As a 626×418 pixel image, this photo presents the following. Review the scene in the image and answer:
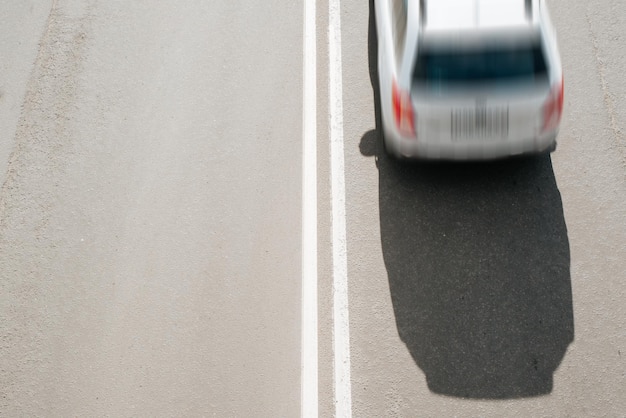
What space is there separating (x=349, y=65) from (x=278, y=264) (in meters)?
2.77

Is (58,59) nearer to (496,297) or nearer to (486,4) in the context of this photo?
(486,4)

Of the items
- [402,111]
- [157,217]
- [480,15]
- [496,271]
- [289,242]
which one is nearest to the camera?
[480,15]

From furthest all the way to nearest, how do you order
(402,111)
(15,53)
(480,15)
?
(15,53), (402,111), (480,15)

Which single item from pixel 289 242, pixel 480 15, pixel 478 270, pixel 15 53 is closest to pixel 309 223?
pixel 289 242

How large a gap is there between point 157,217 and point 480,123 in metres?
3.55

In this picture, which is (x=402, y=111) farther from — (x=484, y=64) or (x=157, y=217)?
(x=157, y=217)

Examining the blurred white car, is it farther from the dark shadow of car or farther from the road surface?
the road surface

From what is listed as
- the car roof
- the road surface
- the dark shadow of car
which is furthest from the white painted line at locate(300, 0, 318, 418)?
the car roof

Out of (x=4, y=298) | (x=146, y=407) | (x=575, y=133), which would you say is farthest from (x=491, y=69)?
(x=4, y=298)

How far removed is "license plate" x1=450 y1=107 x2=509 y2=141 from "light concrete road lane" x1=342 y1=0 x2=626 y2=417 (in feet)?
2.86

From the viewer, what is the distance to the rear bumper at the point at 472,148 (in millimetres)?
6543

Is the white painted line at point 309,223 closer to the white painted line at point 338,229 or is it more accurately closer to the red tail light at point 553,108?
the white painted line at point 338,229

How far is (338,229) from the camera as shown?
23.1 feet

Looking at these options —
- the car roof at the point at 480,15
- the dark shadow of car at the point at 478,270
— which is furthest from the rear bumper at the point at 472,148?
A: the car roof at the point at 480,15
